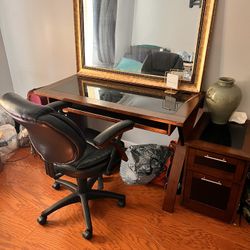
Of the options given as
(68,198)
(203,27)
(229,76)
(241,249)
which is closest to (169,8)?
(203,27)

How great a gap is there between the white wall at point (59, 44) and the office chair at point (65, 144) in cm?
76

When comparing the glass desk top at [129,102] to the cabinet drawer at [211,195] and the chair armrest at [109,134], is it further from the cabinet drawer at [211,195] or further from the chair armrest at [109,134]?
the cabinet drawer at [211,195]

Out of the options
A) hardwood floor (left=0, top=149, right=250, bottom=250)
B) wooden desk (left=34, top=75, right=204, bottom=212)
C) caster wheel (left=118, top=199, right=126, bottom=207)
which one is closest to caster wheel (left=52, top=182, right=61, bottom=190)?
hardwood floor (left=0, top=149, right=250, bottom=250)

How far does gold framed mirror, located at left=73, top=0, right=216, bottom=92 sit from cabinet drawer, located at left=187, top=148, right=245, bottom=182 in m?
0.47

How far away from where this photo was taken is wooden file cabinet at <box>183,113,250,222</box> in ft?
4.76

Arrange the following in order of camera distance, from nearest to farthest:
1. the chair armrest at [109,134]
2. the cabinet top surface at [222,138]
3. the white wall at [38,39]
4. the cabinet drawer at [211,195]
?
the chair armrest at [109,134]
the cabinet top surface at [222,138]
the cabinet drawer at [211,195]
the white wall at [38,39]

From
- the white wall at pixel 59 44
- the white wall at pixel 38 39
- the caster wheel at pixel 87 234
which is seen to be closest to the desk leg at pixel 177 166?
the white wall at pixel 59 44

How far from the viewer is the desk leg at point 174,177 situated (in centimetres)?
160

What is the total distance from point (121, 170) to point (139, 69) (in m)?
0.83

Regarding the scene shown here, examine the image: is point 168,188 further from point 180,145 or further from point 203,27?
point 203,27

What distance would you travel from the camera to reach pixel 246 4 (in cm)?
148

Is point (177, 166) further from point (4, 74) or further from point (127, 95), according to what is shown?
point (4, 74)

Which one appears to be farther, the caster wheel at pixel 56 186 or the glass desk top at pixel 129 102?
the caster wheel at pixel 56 186

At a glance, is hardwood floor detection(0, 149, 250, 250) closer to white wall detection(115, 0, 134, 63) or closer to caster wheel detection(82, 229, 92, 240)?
caster wheel detection(82, 229, 92, 240)
